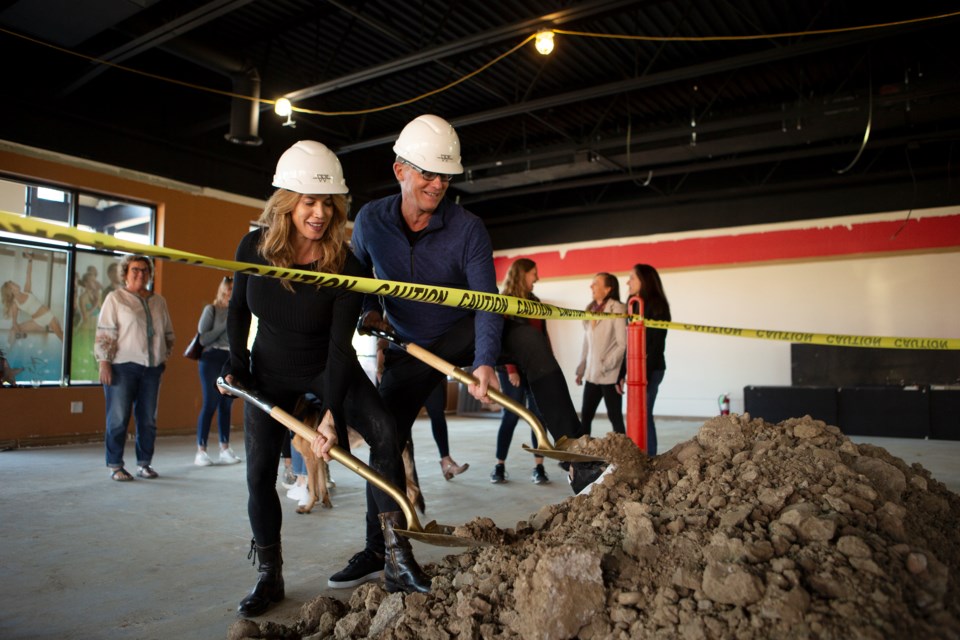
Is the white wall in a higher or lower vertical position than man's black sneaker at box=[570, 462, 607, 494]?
higher

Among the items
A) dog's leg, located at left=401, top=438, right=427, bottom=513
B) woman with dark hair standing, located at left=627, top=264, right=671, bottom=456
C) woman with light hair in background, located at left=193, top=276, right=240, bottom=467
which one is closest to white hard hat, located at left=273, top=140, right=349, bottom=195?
dog's leg, located at left=401, top=438, right=427, bottom=513

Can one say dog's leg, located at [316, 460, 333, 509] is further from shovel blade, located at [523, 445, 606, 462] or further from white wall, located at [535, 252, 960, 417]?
white wall, located at [535, 252, 960, 417]

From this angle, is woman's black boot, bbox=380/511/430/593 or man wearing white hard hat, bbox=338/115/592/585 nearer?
woman's black boot, bbox=380/511/430/593

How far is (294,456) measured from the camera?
14.7ft

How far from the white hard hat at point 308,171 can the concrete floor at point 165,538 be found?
154 cm

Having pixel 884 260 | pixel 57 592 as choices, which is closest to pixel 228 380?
pixel 57 592

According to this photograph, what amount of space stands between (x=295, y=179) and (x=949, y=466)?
20.3 feet

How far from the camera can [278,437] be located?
2.48 metres

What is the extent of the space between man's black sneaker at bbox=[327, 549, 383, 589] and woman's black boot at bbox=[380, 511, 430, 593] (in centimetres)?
29

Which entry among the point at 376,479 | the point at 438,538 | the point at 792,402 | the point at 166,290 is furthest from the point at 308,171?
the point at 792,402

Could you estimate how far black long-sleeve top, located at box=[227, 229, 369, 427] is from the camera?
7.86 feet

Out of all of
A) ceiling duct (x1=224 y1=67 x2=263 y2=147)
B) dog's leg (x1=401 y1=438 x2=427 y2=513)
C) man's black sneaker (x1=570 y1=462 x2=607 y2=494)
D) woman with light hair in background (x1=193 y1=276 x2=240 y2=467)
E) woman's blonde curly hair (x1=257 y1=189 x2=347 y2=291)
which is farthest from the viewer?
Answer: ceiling duct (x1=224 y1=67 x2=263 y2=147)

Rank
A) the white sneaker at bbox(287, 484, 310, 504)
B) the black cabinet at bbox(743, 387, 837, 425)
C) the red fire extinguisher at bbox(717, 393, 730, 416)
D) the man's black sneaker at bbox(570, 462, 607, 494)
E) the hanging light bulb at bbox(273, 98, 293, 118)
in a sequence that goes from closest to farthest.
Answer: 1. the man's black sneaker at bbox(570, 462, 607, 494)
2. the white sneaker at bbox(287, 484, 310, 504)
3. the hanging light bulb at bbox(273, 98, 293, 118)
4. the black cabinet at bbox(743, 387, 837, 425)
5. the red fire extinguisher at bbox(717, 393, 730, 416)

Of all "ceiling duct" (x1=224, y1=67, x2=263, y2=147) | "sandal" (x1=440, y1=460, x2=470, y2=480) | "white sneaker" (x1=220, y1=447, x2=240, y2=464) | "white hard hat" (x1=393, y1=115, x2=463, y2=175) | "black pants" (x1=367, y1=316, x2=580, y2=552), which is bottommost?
"white sneaker" (x1=220, y1=447, x2=240, y2=464)
